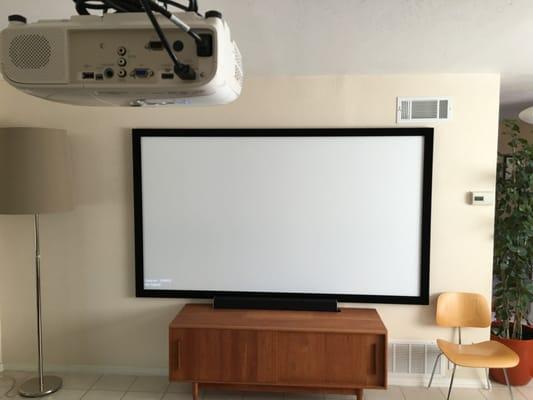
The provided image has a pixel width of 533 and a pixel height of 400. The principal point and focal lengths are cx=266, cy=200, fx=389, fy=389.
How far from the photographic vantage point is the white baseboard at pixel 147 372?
2.78 meters

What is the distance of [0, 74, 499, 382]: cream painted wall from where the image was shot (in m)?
2.69

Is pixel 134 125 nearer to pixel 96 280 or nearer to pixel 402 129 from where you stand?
pixel 96 280

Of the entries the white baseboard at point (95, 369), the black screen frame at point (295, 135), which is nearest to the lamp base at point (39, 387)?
the white baseboard at point (95, 369)

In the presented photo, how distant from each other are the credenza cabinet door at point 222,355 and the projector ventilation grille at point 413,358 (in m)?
0.94

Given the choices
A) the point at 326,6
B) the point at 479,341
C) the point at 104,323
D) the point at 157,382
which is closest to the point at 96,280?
the point at 104,323

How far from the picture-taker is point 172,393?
271cm

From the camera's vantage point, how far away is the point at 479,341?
9.09 feet

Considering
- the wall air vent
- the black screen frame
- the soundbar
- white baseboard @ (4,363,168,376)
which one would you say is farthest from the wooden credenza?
the wall air vent

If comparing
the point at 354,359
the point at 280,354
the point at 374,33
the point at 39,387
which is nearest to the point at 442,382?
the point at 354,359

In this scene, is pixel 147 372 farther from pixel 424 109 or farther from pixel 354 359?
pixel 424 109

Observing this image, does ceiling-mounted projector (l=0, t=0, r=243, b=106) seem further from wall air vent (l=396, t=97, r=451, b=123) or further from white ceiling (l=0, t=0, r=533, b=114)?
wall air vent (l=396, t=97, r=451, b=123)

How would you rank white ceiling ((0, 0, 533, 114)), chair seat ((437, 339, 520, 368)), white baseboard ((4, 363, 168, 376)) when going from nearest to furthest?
white ceiling ((0, 0, 533, 114))
chair seat ((437, 339, 520, 368))
white baseboard ((4, 363, 168, 376))

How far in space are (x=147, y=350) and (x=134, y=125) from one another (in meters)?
1.68

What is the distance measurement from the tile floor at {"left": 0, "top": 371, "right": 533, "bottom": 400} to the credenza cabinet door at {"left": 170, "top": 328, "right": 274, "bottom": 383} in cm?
28
